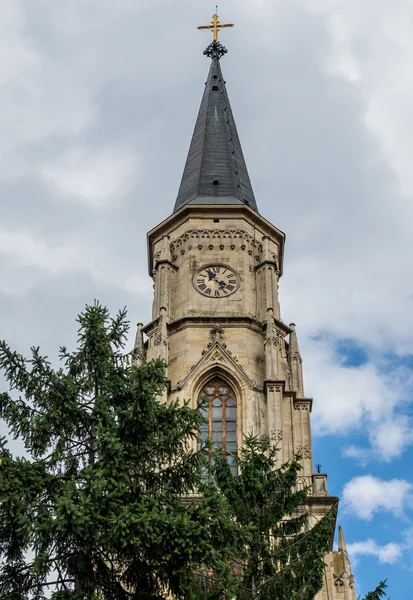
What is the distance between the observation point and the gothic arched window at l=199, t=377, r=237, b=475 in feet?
109

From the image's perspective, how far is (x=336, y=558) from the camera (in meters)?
30.8

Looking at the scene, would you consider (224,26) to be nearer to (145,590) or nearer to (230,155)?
(230,155)

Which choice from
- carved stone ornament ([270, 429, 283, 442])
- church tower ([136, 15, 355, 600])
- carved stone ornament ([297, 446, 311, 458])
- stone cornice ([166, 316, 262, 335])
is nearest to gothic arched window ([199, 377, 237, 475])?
church tower ([136, 15, 355, 600])

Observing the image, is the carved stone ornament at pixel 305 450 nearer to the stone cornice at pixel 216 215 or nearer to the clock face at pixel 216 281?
the clock face at pixel 216 281

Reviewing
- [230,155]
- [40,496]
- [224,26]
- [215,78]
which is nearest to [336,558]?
[40,496]

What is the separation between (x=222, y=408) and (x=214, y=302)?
4962mm

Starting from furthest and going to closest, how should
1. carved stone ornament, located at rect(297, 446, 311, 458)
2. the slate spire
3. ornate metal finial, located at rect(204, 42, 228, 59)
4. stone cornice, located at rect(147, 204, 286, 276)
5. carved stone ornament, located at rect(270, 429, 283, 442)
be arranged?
ornate metal finial, located at rect(204, 42, 228, 59)
the slate spire
stone cornice, located at rect(147, 204, 286, 276)
carved stone ornament, located at rect(297, 446, 311, 458)
carved stone ornament, located at rect(270, 429, 283, 442)

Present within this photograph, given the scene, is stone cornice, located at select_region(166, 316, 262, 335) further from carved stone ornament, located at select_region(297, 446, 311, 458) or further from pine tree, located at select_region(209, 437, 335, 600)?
pine tree, located at select_region(209, 437, 335, 600)

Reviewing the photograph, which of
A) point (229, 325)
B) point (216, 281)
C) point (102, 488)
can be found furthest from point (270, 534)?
point (216, 281)

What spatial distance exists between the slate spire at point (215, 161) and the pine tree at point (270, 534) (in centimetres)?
2143

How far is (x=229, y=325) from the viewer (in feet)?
120

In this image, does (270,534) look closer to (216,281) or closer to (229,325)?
(229,325)

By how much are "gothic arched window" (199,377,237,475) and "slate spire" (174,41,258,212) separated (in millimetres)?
9374

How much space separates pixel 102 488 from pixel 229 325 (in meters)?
20.4
